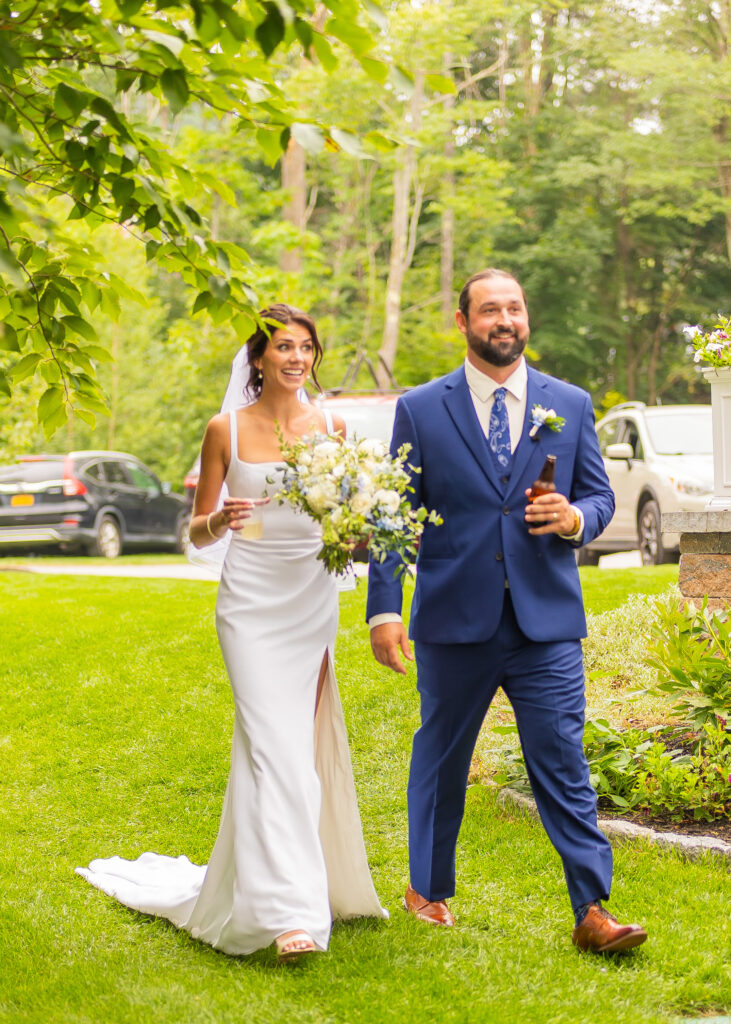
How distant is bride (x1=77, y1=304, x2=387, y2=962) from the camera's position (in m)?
4.58

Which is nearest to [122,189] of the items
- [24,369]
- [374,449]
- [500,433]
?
[24,369]

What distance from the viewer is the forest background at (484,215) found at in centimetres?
2473

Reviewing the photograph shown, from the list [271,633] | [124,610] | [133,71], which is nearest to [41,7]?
[133,71]

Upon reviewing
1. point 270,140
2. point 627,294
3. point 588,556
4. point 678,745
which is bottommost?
point 678,745

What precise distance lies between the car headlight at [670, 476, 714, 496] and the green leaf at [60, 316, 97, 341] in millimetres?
10521

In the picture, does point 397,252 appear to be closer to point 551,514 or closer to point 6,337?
point 551,514

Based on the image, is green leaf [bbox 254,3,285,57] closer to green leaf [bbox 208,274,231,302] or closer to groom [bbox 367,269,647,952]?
green leaf [bbox 208,274,231,302]

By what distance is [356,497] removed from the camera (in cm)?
439

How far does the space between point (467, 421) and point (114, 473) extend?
18638 millimetres

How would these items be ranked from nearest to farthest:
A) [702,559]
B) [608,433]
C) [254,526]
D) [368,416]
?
[254,526], [702,559], [368,416], [608,433]

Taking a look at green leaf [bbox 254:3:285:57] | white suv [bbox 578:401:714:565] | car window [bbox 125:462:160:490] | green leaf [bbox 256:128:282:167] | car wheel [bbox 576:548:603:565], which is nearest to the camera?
green leaf [bbox 254:3:285:57]

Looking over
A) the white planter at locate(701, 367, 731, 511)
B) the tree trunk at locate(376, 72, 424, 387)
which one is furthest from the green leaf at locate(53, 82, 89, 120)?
the tree trunk at locate(376, 72, 424, 387)

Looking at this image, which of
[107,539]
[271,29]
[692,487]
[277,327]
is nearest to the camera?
[271,29]

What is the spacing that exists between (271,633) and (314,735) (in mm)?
419
